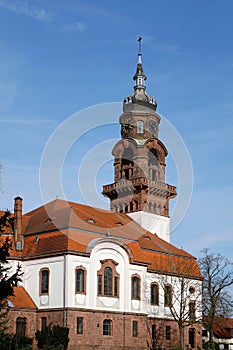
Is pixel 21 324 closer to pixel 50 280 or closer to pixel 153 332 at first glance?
pixel 50 280

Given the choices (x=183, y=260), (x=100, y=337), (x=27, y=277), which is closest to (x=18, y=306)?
(x=27, y=277)

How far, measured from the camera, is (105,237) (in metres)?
56.1

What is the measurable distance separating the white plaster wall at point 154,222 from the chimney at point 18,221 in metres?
18.2

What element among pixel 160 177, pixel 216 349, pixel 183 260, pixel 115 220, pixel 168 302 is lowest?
pixel 216 349

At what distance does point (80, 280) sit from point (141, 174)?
82.6 feet

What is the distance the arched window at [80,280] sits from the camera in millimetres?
53122

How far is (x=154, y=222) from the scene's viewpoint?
75.5 m

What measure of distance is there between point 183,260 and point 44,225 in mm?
16254

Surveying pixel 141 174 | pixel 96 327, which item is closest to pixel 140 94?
pixel 141 174

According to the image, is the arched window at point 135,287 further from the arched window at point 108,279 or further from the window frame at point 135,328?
the window frame at point 135,328

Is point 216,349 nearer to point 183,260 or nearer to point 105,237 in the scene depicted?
point 183,260

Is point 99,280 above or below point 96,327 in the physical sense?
above

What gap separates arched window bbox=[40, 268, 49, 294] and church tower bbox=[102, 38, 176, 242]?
2105cm

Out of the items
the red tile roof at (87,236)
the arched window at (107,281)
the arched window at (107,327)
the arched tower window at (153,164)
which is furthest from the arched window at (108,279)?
the arched tower window at (153,164)
